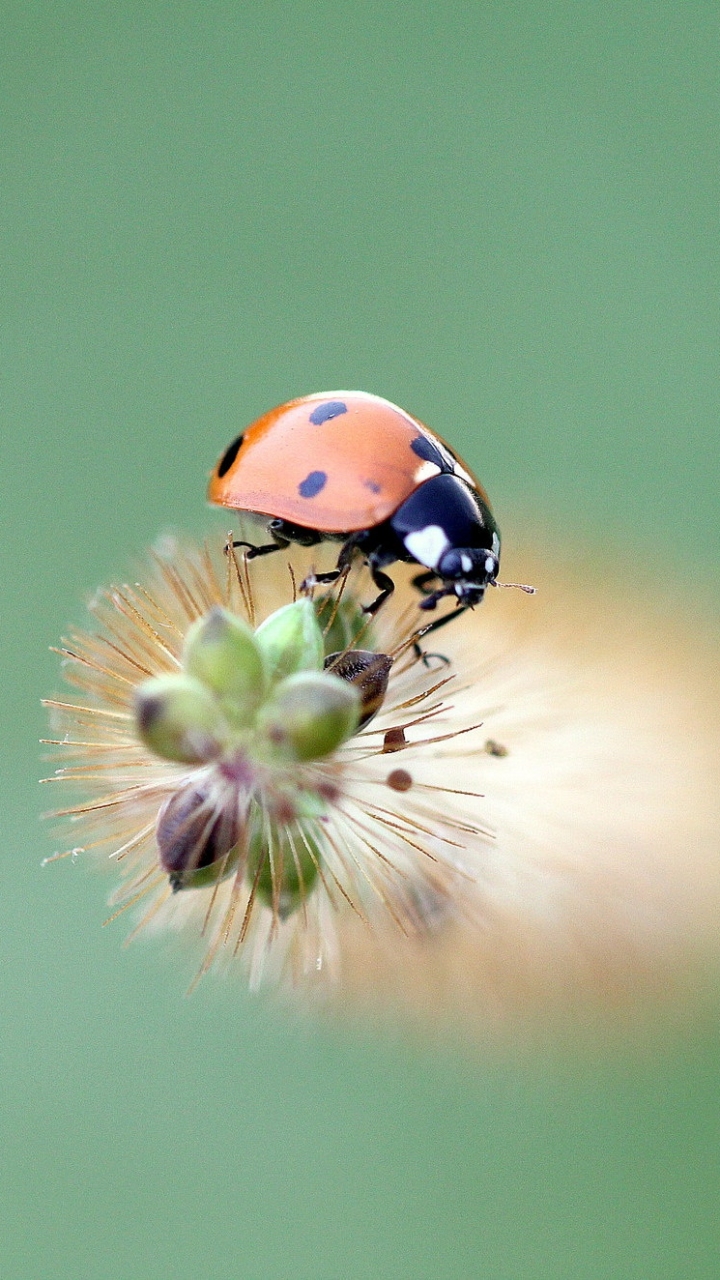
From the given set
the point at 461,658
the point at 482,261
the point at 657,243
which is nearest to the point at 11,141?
the point at 482,261

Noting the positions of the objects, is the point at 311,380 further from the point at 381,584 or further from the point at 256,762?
the point at 256,762

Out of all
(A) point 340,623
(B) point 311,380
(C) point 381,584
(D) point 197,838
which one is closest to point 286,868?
(D) point 197,838

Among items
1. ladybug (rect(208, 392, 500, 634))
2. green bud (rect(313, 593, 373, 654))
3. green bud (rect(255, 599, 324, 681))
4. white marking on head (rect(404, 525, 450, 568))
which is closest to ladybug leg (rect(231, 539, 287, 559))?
ladybug (rect(208, 392, 500, 634))

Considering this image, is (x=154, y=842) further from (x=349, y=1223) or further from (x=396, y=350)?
(x=396, y=350)

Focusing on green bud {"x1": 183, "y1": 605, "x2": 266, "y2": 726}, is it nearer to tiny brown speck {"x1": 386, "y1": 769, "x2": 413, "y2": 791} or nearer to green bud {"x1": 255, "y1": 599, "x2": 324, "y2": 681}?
green bud {"x1": 255, "y1": 599, "x2": 324, "y2": 681}

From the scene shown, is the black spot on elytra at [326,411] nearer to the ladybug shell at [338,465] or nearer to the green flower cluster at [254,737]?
the ladybug shell at [338,465]

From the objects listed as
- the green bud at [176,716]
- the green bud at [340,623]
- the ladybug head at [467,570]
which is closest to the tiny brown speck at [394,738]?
the green bud at [340,623]
